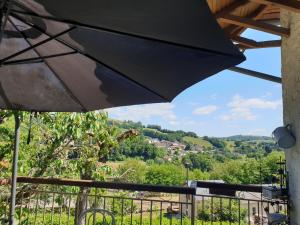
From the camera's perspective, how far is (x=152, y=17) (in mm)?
1447

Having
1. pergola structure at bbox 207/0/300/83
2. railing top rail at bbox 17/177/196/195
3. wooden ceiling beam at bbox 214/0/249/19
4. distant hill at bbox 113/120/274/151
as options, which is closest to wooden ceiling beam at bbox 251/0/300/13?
pergola structure at bbox 207/0/300/83

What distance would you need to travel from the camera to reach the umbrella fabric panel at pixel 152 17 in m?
1.39

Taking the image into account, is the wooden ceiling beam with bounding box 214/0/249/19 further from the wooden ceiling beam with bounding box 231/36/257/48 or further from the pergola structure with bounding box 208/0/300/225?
the wooden ceiling beam with bounding box 231/36/257/48

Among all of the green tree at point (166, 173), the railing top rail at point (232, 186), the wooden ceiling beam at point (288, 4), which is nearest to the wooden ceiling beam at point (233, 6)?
the wooden ceiling beam at point (288, 4)

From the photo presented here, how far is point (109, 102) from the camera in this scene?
2604 millimetres

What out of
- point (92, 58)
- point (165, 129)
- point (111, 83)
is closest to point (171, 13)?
point (92, 58)

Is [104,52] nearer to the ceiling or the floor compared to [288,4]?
nearer to the floor

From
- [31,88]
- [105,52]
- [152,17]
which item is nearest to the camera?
[152,17]

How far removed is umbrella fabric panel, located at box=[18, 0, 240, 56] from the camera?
1.39 m

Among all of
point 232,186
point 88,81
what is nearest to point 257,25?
point 232,186

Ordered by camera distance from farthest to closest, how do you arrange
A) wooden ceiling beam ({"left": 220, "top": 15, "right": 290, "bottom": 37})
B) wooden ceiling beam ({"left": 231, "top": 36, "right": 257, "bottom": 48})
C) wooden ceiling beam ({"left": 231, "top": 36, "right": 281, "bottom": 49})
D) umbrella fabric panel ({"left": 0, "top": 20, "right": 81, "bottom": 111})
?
1. wooden ceiling beam ({"left": 231, "top": 36, "right": 257, "bottom": 48})
2. wooden ceiling beam ({"left": 231, "top": 36, "right": 281, "bottom": 49})
3. wooden ceiling beam ({"left": 220, "top": 15, "right": 290, "bottom": 37})
4. umbrella fabric panel ({"left": 0, "top": 20, "right": 81, "bottom": 111})

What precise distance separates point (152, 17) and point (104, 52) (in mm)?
625

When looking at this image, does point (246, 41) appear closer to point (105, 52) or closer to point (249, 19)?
point (249, 19)

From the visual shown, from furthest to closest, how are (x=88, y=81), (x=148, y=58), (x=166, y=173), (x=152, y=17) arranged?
(x=166, y=173) → (x=88, y=81) → (x=148, y=58) → (x=152, y=17)
